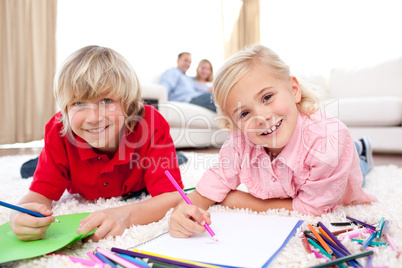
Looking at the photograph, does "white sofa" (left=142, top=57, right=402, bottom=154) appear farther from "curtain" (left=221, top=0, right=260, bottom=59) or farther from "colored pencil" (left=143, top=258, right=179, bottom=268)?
"curtain" (left=221, top=0, right=260, bottom=59)

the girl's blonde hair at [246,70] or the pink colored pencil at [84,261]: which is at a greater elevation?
the girl's blonde hair at [246,70]

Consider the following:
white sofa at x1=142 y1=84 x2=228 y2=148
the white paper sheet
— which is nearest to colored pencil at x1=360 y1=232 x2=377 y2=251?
the white paper sheet

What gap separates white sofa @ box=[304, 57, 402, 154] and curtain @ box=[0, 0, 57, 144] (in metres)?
2.45

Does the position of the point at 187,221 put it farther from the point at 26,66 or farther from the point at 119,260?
the point at 26,66

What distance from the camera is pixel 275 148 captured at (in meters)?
0.89

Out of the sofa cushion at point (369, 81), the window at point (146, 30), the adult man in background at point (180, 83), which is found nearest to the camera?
the sofa cushion at point (369, 81)

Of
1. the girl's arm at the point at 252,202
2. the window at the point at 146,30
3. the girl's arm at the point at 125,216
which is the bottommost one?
the girl's arm at the point at 252,202

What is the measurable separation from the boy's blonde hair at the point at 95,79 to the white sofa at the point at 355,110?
1.47 metres

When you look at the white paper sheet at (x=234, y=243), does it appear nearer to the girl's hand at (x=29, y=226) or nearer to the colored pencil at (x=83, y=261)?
the colored pencil at (x=83, y=261)

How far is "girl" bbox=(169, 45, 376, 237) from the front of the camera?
804 mm

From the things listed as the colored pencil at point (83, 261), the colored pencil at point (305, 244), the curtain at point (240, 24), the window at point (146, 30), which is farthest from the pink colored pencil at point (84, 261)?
the curtain at point (240, 24)

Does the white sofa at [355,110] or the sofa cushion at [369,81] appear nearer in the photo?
the white sofa at [355,110]

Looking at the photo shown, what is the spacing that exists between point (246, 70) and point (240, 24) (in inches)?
173

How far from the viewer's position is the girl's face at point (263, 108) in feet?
2.63
